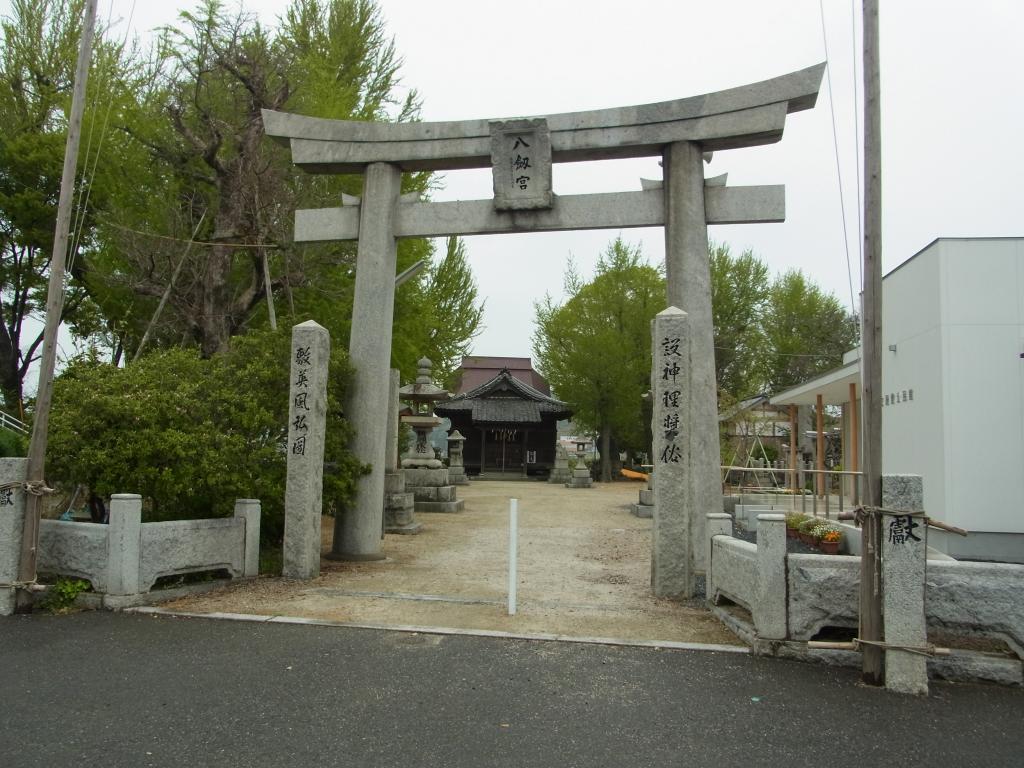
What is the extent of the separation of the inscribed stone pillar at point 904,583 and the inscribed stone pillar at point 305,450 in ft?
18.6

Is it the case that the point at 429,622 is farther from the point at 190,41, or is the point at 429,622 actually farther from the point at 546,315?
the point at 546,315

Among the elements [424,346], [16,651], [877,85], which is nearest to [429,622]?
[16,651]

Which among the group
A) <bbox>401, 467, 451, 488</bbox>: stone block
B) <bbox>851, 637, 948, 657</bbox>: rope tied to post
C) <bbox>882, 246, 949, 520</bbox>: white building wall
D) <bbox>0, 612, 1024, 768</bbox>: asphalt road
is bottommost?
<bbox>0, 612, 1024, 768</bbox>: asphalt road

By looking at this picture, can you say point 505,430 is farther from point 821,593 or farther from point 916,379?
point 821,593

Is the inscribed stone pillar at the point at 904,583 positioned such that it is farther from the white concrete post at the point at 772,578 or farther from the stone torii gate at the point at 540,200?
the stone torii gate at the point at 540,200

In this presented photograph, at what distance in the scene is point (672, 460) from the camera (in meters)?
7.15

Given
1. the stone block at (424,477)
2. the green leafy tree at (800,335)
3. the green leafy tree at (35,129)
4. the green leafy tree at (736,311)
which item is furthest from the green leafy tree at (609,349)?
the green leafy tree at (35,129)

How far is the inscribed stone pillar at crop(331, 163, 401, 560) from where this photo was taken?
9031 millimetres

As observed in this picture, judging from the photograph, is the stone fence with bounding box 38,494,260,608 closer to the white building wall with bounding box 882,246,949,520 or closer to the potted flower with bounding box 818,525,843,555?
the potted flower with bounding box 818,525,843,555

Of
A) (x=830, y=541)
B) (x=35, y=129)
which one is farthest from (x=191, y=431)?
(x=35, y=129)

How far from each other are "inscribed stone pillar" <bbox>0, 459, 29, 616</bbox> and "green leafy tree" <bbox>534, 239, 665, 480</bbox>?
2478 centimetres

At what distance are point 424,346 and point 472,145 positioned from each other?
11.9 meters

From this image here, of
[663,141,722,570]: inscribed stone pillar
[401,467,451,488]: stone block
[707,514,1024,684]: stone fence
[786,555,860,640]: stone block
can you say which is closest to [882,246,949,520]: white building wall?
[663,141,722,570]: inscribed stone pillar

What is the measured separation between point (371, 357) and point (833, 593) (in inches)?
233
